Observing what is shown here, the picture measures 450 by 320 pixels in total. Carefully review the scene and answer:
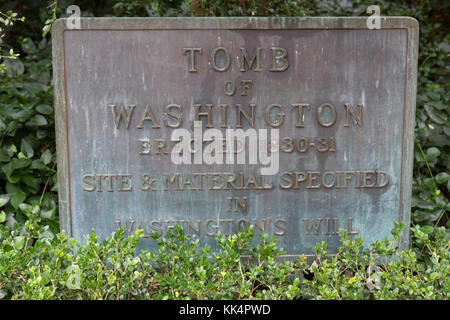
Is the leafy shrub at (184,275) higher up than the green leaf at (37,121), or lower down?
lower down

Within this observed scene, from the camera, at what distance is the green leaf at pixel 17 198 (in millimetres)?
3308

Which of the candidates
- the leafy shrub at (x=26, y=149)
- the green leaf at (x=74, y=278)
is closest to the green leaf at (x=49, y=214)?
the leafy shrub at (x=26, y=149)

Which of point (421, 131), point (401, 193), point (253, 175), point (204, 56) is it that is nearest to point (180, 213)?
point (253, 175)

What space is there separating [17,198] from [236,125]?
4.98 feet

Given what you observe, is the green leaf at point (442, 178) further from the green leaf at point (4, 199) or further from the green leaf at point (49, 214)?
the green leaf at point (4, 199)

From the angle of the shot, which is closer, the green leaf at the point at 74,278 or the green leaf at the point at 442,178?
the green leaf at the point at 74,278

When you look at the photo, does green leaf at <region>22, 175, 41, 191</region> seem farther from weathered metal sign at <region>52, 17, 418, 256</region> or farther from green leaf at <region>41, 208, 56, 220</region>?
weathered metal sign at <region>52, 17, 418, 256</region>

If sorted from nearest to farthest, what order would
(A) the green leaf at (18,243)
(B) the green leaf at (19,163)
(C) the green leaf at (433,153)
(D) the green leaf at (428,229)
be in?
(A) the green leaf at (18,243), (D) the green leaf at (428,229), (B) the green leaf at (19,163), (C) the green leaf at (433,153)

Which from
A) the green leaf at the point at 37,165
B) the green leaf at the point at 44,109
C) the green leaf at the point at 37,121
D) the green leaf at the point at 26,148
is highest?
the green leaf at the point at 44,109

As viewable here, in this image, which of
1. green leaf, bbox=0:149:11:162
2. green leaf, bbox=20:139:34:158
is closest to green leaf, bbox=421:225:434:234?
green leaf, bbox=20:139:34:158

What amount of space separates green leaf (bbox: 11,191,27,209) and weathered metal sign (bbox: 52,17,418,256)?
0.52 m

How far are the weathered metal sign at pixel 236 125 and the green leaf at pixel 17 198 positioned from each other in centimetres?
52

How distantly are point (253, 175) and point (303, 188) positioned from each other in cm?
30
